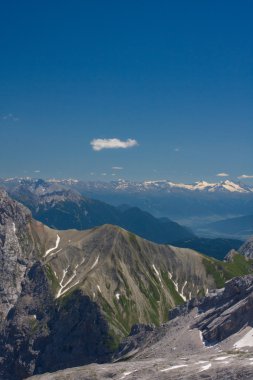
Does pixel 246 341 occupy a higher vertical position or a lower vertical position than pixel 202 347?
higher

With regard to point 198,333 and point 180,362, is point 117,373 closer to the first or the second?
point 180,362

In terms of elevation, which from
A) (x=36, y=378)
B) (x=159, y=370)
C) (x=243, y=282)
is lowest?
(x=36, y=378)

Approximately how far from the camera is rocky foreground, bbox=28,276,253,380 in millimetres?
114062

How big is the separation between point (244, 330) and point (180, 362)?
2800cm

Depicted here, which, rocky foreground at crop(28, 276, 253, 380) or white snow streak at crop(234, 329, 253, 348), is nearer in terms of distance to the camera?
rocky foreground at crop(28, 276, 253, 380)

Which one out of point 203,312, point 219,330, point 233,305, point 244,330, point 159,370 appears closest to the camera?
point 159,370

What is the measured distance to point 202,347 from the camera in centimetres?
15112

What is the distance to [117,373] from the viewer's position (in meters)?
131

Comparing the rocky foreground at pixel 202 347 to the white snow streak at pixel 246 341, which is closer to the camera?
the rocky foreground at pixel 202 347

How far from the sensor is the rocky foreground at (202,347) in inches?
4491

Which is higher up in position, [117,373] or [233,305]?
[233,305]

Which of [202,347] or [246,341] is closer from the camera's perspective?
[246,341]

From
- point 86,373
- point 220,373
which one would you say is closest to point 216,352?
point 220,373

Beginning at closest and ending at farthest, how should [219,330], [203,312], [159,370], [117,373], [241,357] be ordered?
[241,357] < [159,370] < [117,373] < [219,330] < [203,312]
